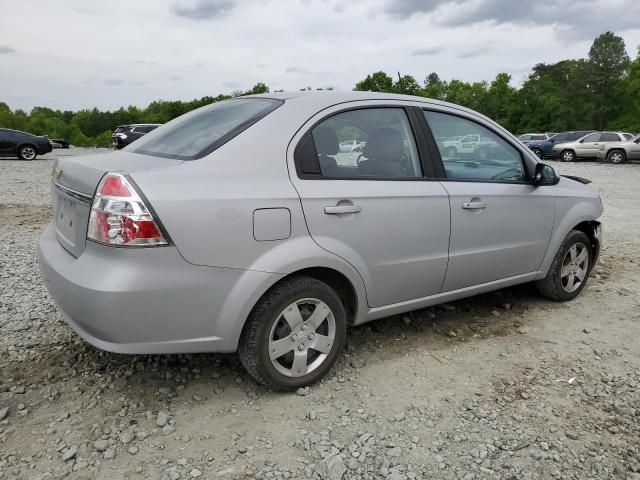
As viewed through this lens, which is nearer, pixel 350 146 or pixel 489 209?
pixel 350 146

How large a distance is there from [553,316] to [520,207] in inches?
39.6

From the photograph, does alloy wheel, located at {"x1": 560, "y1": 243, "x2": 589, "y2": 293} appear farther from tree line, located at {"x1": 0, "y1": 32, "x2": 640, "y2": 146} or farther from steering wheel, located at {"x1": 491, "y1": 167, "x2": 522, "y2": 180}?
tree line, located at {"x1": 0, "y1": 32, "x2": 640, "y2": 146}

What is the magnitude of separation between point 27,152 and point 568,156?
2370 centimetres

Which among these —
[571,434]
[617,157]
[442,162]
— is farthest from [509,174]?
[617,157]

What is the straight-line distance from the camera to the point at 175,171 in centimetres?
251

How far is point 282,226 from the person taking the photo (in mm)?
2689

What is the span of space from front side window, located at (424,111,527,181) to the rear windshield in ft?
3.90

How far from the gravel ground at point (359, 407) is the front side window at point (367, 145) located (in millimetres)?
1226

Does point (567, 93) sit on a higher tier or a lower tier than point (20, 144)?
higher

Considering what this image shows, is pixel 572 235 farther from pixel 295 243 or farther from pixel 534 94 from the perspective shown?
pixel 534 94

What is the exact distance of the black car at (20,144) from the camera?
19938 millimetres

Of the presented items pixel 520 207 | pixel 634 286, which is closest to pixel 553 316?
pixel 520 207

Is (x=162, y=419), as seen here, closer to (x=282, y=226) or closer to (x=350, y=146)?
(x=282, y=226)

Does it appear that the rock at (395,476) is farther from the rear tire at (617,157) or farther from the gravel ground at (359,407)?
Result: the rear tire at (617,157)
